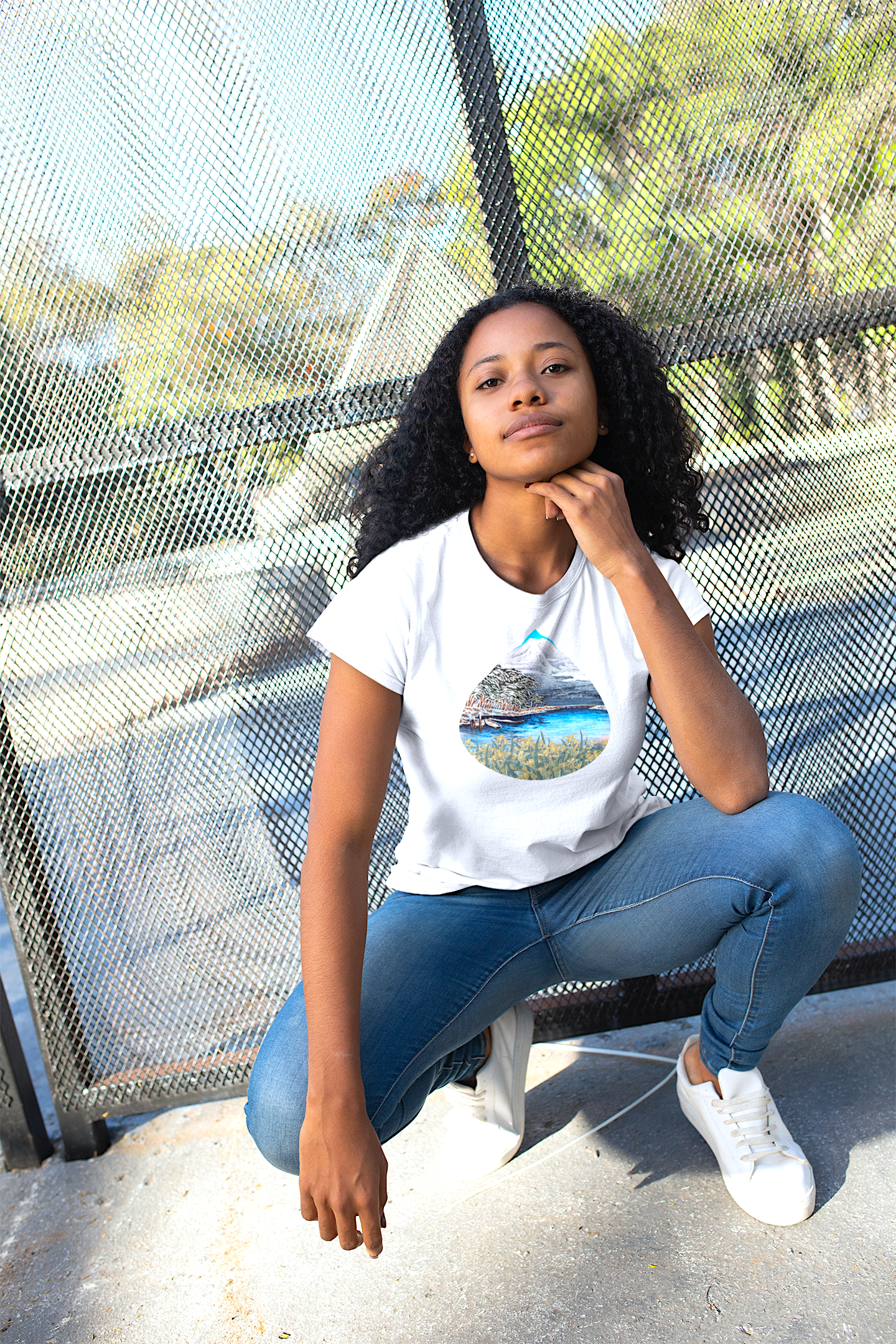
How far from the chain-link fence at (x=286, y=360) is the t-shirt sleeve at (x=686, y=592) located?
373 mm

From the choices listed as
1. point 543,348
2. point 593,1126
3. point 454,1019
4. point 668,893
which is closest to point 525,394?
point 543,348

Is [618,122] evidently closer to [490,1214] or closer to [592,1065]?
[592,1065]

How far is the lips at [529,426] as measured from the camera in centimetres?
146

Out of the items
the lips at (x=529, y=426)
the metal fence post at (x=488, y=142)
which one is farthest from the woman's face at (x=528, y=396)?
the metal fence post at (x=488, y=142)

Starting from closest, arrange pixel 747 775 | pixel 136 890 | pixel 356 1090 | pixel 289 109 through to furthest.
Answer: pixel 356 1090 → pixel 747 775 → pixel 289 109 → pixel 136 890

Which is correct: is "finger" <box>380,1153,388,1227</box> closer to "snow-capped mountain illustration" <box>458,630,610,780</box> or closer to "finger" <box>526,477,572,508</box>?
"snow-capped mountain illustration" <box>458,630,610,780</box>

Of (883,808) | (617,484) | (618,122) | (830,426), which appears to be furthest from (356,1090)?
(618,122)

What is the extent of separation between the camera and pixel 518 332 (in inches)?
60.6

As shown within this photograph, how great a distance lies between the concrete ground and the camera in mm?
1384

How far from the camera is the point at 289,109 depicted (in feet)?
5.84

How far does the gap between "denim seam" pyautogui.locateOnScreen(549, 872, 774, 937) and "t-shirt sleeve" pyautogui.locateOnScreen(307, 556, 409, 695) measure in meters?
0.49

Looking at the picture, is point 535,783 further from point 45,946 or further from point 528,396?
point 45,946

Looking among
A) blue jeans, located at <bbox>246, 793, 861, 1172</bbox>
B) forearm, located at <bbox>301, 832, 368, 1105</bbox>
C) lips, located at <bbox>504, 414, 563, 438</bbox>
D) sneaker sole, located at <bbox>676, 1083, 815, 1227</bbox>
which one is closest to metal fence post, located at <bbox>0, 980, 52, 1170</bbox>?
blue jeans, located at <bbox>246, 793, 861, 1172</bbox>

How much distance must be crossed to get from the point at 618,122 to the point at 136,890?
1.82 m
